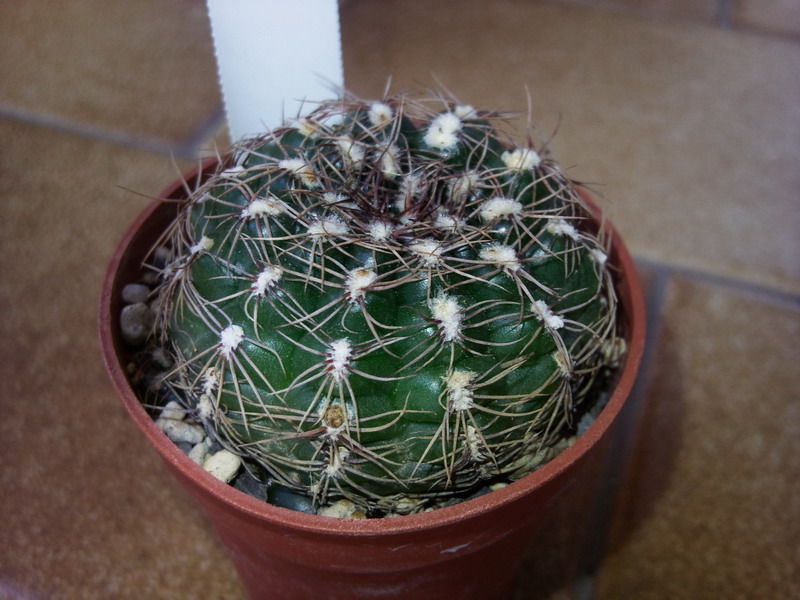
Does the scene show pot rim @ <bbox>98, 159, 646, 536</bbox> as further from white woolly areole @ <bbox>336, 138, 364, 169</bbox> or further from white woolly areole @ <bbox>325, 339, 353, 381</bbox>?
white woolly areole @ <bbox>336, 138, 364, 169</bbox>

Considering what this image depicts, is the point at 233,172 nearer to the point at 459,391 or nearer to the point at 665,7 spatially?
the point at 459,391

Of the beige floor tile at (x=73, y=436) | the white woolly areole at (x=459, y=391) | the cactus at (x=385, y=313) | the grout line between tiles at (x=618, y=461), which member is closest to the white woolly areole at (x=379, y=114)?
the cactus at (x=385, y=313)

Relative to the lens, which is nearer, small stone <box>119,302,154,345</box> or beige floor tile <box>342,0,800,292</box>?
small stone <box>119,302,154,345</box>

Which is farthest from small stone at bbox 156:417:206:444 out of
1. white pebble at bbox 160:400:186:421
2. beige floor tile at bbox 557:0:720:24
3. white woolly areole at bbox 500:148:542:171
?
beige floor tile at bbox 557:0:720:24


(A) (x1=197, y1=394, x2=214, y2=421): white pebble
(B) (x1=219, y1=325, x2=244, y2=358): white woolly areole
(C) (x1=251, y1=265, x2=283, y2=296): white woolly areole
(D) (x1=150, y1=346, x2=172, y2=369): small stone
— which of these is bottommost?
(D) (x1=150, y1=346, x2=172, y2=369): small stone

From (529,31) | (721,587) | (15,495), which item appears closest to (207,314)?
(15,495)

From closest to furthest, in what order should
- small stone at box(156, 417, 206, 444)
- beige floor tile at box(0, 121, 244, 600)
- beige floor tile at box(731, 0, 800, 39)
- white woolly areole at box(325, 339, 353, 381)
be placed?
1. white woolly areole at box(325, 339, 353, 381)
2. small stone at box(156, 417, 206, 444)
3. beige floor tile at box(0, 121, 244, 600)
4. beige floor tile at box(731, 0, 800, 39)

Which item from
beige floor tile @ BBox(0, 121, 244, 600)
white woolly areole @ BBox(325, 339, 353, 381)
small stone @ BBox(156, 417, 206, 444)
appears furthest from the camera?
beige floor tile @ BBox(0, 121, 244, 600)

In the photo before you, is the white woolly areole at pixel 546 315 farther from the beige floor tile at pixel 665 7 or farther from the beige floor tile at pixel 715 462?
the beige floor tile at pixel 665 7

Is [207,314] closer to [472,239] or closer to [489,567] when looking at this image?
[472,239]
